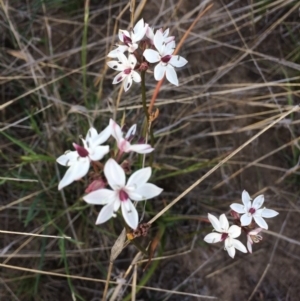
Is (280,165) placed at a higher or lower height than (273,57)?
lower

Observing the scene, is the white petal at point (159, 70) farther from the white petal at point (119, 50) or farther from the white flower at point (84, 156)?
the white flower at point (84, 156)

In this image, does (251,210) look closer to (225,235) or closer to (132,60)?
(225,235)

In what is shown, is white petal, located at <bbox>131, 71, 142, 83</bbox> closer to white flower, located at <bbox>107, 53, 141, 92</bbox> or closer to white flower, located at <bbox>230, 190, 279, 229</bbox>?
white flower, located at <bbox>107, 53, 141, 92</bbox>

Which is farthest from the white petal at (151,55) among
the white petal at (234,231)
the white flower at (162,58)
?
the white petal at (234,231)

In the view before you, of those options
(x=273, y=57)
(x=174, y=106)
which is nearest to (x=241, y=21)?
(x=273, y=57)

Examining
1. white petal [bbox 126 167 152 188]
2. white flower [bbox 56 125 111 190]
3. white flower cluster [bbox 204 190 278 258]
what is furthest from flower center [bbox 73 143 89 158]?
white flower cluster [bbox 204 190 278 258]

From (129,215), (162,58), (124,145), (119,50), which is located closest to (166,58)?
(162,58)

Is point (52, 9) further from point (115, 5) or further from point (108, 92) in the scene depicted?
point (108, 92)
